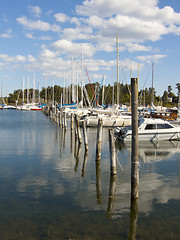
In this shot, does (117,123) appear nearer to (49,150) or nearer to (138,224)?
(49,150)

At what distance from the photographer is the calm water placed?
25.3ft

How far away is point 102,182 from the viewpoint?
12016mm

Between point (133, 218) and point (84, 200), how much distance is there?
2204 mm

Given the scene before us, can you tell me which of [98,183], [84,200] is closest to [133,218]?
[84,200]

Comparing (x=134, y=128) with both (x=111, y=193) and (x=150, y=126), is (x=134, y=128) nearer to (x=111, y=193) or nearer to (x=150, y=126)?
(x=111, y=193)

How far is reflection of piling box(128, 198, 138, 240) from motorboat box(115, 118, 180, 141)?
13563 millimetres

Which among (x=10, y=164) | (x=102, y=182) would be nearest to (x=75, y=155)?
(x=10, y=164)

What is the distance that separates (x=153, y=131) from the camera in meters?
22.9

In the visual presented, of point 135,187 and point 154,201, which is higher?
point 135,187

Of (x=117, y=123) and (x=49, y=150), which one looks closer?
(x=49, y=150)

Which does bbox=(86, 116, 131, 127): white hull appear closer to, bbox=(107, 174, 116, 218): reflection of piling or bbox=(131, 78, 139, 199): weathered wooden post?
bbox=(107, 174, 116, 218): reflection of piling

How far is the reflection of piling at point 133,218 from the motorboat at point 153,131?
1356 centimetres

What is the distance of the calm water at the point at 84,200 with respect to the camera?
7.71m

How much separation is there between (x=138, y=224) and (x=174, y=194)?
10.2 ft
